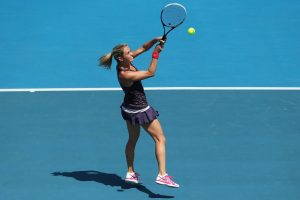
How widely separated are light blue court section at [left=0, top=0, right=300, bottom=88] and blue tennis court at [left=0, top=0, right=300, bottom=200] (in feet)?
0.07

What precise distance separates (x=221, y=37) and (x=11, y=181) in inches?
238

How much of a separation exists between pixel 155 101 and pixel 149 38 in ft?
7.72

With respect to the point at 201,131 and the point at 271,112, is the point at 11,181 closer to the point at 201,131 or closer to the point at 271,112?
the point at 201,131

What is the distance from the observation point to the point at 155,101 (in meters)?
10.7

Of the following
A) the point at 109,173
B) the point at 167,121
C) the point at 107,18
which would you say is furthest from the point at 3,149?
the point at 107,18

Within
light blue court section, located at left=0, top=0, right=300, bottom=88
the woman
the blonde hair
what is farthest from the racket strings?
light blue court section, located at left=0, top=0, right=300, bottom=88

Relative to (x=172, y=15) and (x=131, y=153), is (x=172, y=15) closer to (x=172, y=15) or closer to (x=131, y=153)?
(x=172, y=15)

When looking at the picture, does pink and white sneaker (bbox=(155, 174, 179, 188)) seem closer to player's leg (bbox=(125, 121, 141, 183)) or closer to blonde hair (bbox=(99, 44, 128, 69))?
player's leg (bbox=(125, 121, 141, 183))

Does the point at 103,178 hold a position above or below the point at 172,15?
below

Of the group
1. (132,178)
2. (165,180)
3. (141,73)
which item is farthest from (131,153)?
(141,73)

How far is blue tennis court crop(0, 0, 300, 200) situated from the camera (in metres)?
8.14

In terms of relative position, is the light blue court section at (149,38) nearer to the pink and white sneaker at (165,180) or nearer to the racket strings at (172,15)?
the racket strings at (172,15)

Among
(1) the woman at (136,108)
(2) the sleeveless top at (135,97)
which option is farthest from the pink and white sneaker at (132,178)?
(2) the sleeveless top at (135,97)

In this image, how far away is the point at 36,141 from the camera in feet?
30.4
